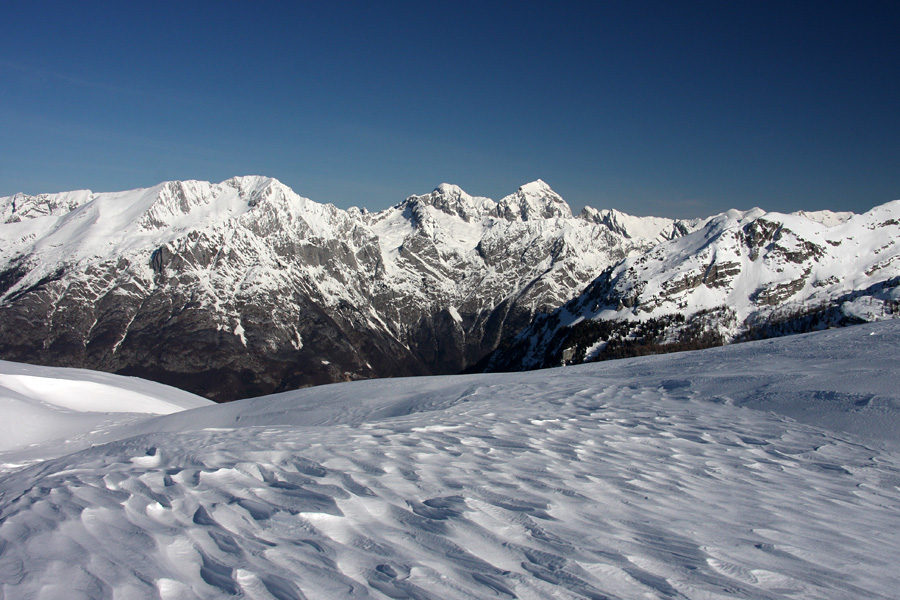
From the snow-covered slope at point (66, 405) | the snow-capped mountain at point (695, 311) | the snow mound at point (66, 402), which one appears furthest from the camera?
the snow-capped mountain at point (695, 311)

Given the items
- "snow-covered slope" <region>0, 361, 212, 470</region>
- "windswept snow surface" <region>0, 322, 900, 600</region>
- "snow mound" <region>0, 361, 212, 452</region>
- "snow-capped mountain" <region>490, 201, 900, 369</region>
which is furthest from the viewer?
"snow-capped mountain" <region>490, 201, 900, 369</region>

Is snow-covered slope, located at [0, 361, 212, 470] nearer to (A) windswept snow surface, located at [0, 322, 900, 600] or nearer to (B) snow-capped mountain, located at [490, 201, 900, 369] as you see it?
(A) windswept snow surface, located at [0, 322, 900, 600]

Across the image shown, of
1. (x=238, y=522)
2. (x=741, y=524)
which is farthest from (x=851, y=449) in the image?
(x=238, y=522)

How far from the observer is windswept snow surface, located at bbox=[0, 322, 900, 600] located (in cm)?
404

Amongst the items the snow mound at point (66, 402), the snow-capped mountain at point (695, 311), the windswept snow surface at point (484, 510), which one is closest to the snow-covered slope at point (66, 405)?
the snow mound at point (66, 402)

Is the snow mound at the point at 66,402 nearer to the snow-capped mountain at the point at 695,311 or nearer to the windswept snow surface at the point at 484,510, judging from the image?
the windswept snow surface at the point at 484,510

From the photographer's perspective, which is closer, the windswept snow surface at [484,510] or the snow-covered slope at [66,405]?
the windswept snow surface at [484,510]

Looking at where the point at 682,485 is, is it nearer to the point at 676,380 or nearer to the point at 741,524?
the point at 741,524

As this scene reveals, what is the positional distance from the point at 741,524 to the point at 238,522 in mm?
5420

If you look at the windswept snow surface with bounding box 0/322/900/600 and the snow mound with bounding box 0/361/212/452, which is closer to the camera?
the windswept snow surface with bounding box 0/322/900/600

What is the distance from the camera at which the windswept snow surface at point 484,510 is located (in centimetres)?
404

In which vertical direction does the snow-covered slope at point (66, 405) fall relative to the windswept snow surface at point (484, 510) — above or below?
below

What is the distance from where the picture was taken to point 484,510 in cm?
550

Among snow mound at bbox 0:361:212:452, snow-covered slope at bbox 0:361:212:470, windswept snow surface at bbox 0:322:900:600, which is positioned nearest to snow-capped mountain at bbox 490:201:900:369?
snow mound at bbox 0:361:212:452
